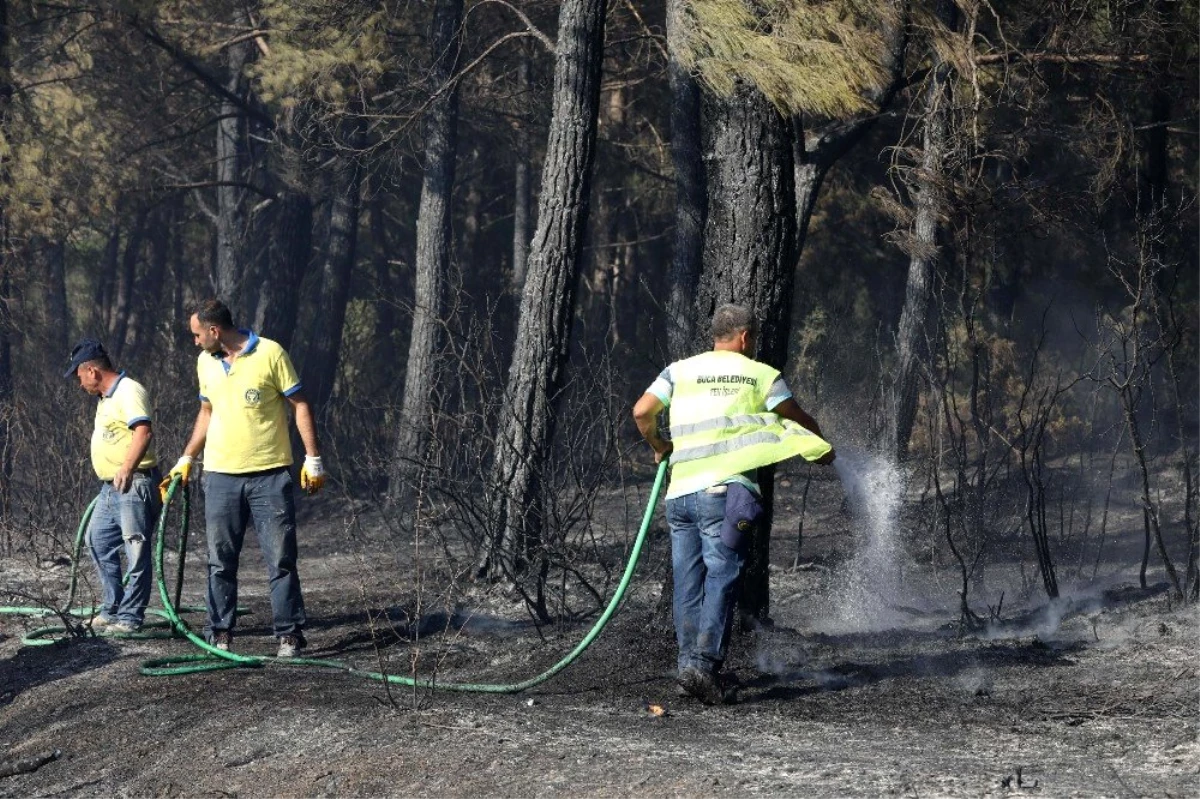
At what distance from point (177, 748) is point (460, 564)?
4.37 meters

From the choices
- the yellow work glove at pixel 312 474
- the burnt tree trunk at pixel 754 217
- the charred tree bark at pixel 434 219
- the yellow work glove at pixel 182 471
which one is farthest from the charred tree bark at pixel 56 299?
the burnt tree trunk at pixel 754 217

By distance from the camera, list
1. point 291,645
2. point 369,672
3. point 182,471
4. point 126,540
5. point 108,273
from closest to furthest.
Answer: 1. point 369,672
2. point 291,645
3. point 182,471
4. point 126,540
5. point 108,273

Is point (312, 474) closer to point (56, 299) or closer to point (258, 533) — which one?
point (258, 533)

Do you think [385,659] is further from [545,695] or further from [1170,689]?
[1170,689]

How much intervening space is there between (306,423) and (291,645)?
114cm

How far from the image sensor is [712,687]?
6.36 m

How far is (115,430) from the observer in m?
8.30

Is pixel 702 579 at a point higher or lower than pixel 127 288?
lower

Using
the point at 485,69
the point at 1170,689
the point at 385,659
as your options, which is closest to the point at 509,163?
the point at 485,69

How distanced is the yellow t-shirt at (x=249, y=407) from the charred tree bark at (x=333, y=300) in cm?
1319

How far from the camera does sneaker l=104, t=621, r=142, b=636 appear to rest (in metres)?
8.38

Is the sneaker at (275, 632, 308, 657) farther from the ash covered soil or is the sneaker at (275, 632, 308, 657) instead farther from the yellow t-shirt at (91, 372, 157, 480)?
the yellow t-shirt at (91, 372, 157, 480)

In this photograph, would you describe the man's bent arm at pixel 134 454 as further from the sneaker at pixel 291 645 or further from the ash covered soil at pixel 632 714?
the sneaker at pixel 291 645

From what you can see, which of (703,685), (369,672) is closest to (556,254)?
(369,672)
